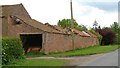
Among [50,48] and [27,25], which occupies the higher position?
[27,25]

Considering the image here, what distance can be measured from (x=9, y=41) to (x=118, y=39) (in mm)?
64332

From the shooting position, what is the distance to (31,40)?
1494 inches

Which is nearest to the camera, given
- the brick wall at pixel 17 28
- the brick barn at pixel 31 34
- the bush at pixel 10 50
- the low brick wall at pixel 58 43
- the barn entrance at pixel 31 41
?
the bush at pixel 10 50

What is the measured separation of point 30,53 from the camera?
36250 millimetres

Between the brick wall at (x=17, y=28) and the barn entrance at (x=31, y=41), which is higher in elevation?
the brick wall at (x=17, y=28)

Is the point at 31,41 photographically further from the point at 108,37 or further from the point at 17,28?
the point at 108,37

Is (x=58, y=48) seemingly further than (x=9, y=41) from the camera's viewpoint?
Yes

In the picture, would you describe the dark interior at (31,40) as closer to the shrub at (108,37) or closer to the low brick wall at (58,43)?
the low brick wall at (58,43)

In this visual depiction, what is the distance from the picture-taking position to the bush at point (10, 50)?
2120 cm

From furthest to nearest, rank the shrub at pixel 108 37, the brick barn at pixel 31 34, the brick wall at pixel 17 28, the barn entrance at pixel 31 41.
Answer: the shrub at pixel 108 37, the barn entrance at pixel 31 41, the brick wall at pixel 17 28, the brick barn at pixel 31 34

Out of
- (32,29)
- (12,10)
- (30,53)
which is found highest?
(12,10)

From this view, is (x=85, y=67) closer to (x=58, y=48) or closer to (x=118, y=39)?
(x=58, y=48)

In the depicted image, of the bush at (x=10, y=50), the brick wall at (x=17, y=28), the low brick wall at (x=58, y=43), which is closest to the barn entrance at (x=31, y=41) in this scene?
the brick wall at (x=17, y=28)

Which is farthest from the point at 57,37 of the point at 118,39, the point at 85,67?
the point at 118,39
